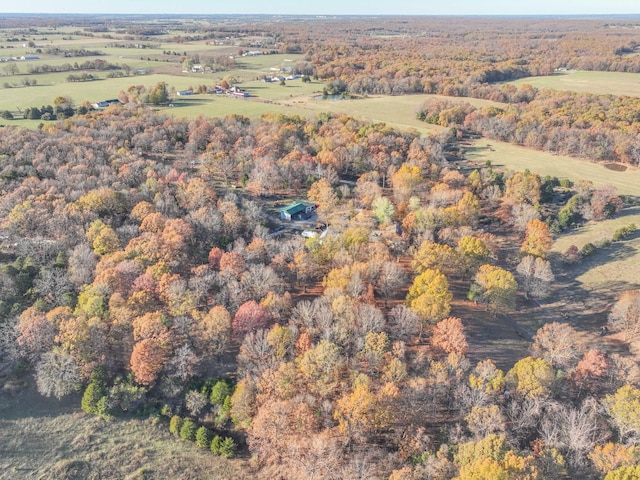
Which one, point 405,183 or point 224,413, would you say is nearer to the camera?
point 224,413

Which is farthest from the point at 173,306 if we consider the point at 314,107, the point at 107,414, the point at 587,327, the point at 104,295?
the point at 314,107

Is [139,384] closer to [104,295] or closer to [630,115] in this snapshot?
[104,295]

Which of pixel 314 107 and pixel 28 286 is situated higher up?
pixel 314 107

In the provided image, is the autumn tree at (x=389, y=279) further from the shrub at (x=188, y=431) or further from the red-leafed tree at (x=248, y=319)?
the shrub at (x=188, y=431)

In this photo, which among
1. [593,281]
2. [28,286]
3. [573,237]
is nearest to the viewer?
[28,286]

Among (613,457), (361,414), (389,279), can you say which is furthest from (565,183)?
(361,414)

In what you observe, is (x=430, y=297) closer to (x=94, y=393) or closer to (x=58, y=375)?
(x=94, y=393)

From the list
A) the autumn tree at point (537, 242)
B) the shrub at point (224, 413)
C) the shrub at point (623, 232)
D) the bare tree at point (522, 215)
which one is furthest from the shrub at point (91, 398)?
the shrub at point (623, 232)

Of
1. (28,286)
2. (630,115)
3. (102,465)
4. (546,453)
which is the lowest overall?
(102,465)
